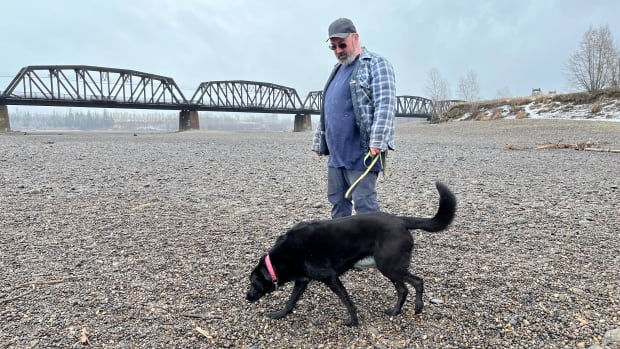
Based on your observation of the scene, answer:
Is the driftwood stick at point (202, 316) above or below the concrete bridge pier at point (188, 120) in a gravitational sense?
below

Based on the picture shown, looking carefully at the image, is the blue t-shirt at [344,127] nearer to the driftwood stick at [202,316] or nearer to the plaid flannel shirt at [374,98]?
the plaid flannel shirt at [374,98]

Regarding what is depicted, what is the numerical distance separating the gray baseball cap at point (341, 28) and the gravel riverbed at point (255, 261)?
2021 mm

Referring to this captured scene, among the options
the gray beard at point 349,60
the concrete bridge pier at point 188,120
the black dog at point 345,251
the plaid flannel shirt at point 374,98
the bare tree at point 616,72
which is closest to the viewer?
the black dog at point 345,251

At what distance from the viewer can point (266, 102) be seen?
76.8 meters

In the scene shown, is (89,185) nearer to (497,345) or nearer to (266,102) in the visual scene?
(497,345)

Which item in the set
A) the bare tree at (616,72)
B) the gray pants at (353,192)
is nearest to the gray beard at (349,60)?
the gray pants at (353,192)

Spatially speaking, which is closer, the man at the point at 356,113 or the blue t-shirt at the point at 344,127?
the man at the point at 356,113

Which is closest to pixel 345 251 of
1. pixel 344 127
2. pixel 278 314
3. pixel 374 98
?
pixel 278 314

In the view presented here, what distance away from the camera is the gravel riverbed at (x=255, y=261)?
255cm

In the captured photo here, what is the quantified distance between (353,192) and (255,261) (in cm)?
123

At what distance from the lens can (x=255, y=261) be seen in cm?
383

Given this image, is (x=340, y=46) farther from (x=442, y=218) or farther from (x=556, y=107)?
(x=556, y=107)

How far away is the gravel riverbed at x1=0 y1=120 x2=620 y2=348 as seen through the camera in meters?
2.55

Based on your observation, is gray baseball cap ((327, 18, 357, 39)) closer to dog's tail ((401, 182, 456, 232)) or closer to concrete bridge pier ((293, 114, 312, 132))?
dog's tail ((401, 182, 456, 232))
